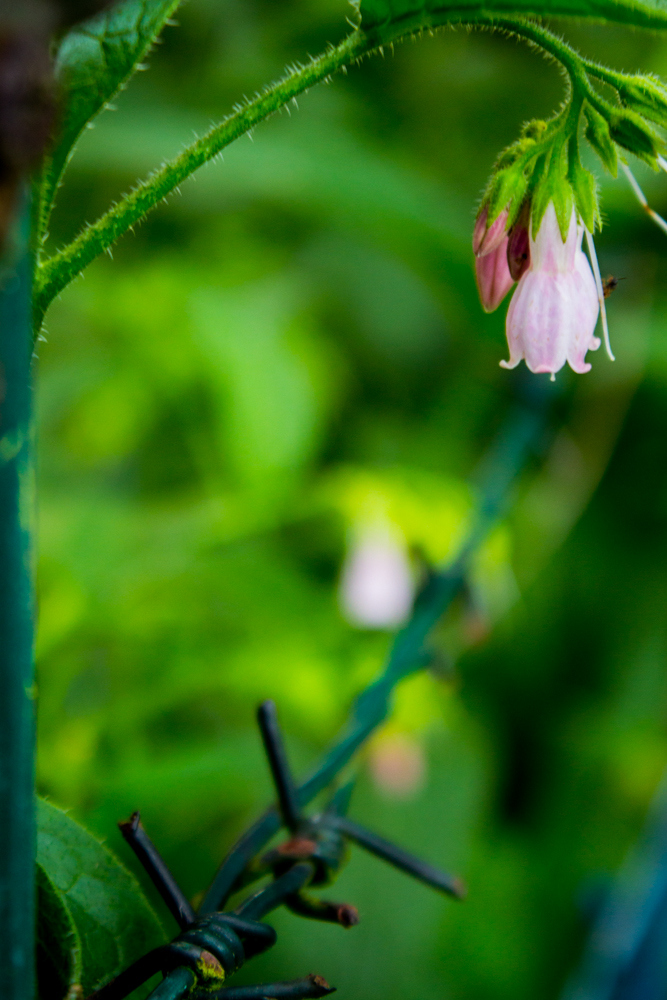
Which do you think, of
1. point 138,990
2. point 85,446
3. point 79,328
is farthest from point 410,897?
point 79,328

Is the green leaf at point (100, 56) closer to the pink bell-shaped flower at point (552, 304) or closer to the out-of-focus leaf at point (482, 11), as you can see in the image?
the out-of-focus leaf at point (482, 11)

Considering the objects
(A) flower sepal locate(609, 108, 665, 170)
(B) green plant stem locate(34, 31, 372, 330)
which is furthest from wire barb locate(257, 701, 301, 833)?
(A) flower sepal locate(609, 108, 665, 170)

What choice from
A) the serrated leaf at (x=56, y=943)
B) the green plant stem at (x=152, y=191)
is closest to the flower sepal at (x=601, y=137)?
the green plant stem at (x=152, y=191)

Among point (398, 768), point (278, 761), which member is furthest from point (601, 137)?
point (398, 768)

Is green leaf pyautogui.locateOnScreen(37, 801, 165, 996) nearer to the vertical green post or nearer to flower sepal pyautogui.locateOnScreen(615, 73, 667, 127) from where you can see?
the vertical green post

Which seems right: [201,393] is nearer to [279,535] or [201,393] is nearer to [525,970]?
[279,535]

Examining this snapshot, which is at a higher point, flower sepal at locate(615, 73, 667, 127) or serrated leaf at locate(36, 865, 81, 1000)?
flower sepal at locate(615, 73, 667, 127)
